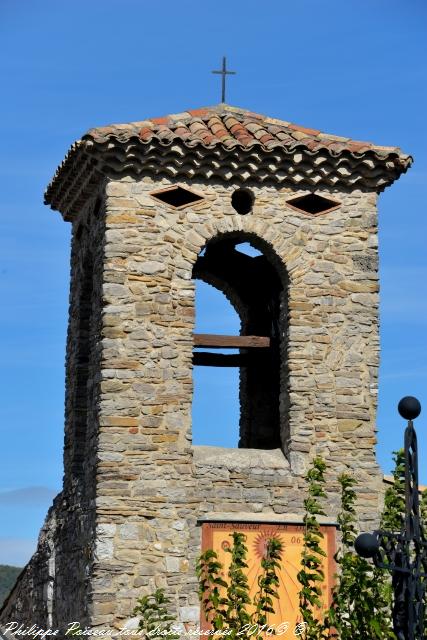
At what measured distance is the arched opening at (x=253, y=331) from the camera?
53.3ft

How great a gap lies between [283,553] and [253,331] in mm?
3143

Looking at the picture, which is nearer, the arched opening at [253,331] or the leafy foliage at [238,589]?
the leafy foliage at [238,589]

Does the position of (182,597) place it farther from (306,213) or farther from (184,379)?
(306,213)

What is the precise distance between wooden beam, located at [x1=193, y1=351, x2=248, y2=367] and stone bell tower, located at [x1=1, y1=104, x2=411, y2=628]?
25mm

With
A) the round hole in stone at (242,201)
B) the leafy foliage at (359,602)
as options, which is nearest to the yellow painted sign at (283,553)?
the leafy foliage at (359,602)

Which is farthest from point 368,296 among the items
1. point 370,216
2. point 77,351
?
point 77,351

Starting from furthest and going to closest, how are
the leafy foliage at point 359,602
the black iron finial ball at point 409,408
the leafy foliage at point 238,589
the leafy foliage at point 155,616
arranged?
the leafy foliage at point 155,616, the leafy foliage at point 238,589, the leafy foliage at point 359,602, the black iron finial ball at point 409,408

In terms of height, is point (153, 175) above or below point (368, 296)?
above

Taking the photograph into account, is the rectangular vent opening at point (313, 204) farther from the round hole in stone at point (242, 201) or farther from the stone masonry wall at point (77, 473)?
the stone masonry wall at point (77, 473)

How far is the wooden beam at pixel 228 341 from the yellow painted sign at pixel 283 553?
1965 millimetres

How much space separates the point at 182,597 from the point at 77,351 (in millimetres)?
3295

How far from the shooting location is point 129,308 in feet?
50.5

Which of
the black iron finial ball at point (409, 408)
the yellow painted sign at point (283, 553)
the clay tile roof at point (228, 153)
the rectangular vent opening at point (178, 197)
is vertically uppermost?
the clay tile roof at point (228, 153)

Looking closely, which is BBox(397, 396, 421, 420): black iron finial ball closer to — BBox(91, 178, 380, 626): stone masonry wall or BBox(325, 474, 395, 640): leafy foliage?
BBox(325, 474, 395, 640): leafy foliage
